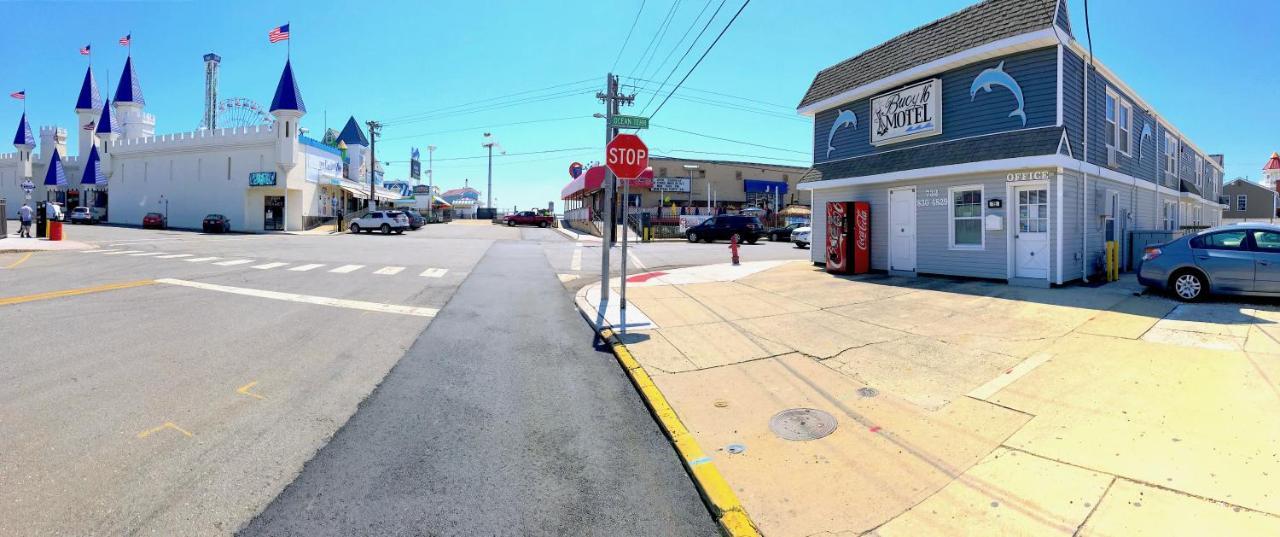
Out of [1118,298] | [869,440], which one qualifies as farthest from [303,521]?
[1118,298]

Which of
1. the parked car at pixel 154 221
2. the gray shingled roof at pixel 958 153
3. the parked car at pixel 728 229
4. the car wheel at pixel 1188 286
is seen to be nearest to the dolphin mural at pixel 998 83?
the gray shingled roof at pixel 958 153

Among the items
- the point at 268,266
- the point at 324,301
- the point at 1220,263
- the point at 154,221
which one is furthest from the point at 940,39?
the point at 154,221

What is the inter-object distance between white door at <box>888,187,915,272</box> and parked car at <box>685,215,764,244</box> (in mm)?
18220

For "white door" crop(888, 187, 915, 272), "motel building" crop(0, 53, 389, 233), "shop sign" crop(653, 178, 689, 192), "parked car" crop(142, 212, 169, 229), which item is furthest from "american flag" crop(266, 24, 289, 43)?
"white door" crop(888, 187, 915, 272)

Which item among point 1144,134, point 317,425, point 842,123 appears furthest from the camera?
point 842,123

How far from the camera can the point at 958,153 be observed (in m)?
12.3

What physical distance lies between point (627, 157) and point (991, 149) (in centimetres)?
785

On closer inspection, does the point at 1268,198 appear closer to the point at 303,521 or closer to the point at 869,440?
the point at 869,440

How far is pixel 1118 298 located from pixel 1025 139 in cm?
346

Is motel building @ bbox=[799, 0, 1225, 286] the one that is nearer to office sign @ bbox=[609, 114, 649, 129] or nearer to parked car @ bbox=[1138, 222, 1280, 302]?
parked car @ bbox=[1138, 222, 1280, 302]

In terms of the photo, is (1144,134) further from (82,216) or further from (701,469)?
(82,216)

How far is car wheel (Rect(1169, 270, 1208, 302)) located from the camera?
9.12 m

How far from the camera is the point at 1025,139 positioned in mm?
11258

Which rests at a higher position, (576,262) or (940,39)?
(940,39)
